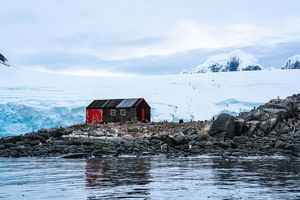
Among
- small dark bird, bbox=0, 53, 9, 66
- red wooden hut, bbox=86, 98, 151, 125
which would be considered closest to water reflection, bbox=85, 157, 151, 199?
red wooden hut, bbox=86, 98, 151, 125

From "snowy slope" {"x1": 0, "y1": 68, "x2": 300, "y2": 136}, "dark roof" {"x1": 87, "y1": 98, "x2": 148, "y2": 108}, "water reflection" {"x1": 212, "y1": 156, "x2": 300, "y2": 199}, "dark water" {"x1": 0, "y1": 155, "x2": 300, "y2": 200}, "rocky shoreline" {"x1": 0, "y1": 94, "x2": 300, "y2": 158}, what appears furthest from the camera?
"snowy slope" {"x1": 0, "y1": 68, "x2": 300, "y2": 136}

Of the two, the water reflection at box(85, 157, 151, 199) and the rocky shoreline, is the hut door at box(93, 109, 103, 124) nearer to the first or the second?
the rocky shoreline

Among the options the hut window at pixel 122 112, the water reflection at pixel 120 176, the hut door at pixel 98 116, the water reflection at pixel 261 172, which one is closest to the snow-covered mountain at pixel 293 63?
the hut door at pixel 98 116

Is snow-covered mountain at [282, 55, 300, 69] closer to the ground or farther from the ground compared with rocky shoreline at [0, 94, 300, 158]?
farther from the ground

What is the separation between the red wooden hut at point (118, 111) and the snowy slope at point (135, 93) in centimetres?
454

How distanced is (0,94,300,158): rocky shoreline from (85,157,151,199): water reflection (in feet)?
15.8

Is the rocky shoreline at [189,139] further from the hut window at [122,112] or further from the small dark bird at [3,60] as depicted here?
the small dark bird at [3,60]

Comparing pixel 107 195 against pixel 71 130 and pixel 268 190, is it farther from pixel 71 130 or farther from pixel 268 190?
pixel 71 130

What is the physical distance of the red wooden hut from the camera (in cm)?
4834

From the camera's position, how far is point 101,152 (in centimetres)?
3020

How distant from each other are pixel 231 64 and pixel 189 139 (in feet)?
433

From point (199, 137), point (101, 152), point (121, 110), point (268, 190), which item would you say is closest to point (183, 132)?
point (199, 137)

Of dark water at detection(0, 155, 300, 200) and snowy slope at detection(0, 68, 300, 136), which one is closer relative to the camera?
dark water at detection(0, 155, 300, 200)

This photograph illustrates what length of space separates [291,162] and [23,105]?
33.9 m
